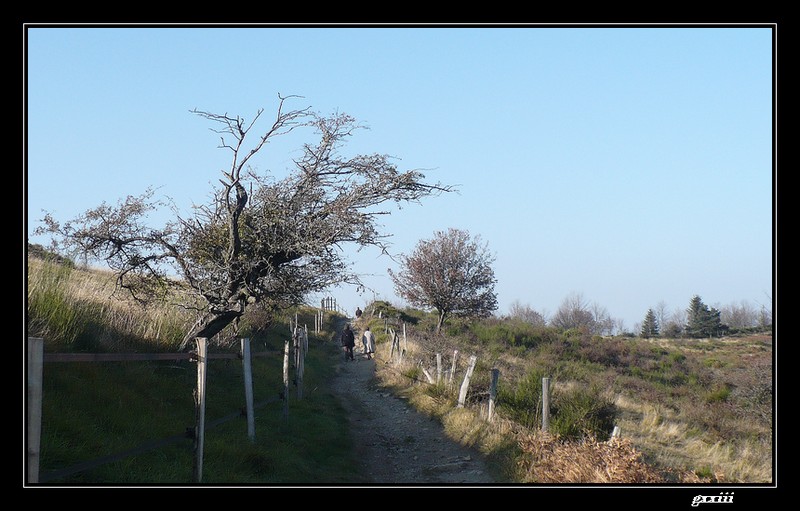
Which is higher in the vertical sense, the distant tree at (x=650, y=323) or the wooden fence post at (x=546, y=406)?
the wooden fence post at (x=546, y=406)

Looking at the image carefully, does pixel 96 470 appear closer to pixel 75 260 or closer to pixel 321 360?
pixel 75 260

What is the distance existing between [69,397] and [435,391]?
10.3 metres

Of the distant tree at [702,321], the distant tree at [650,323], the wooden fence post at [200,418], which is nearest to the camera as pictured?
the wooden fence post at [200,418]

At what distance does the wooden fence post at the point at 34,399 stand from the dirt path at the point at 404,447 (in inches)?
223

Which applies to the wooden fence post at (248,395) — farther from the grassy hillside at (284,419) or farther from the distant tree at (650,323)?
the distant tree at (650,323)

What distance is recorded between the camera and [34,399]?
4.93 metres

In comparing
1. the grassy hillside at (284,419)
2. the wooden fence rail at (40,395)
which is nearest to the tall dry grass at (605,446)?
the grassy hillside at (284,419)

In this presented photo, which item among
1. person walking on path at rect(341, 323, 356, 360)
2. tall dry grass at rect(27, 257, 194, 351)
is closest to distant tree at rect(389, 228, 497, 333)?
person walking on path at rect(341, 323, 356, 360)

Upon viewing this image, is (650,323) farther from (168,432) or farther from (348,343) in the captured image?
(168,432)

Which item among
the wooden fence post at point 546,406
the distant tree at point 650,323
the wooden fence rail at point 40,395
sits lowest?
the distant tree at point 650,323

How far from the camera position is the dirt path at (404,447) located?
10.4 m

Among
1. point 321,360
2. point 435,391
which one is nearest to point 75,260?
point 435,391

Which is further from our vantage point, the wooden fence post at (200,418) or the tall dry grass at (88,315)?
the tall dry grass at (88,315)

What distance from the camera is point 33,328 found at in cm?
803
